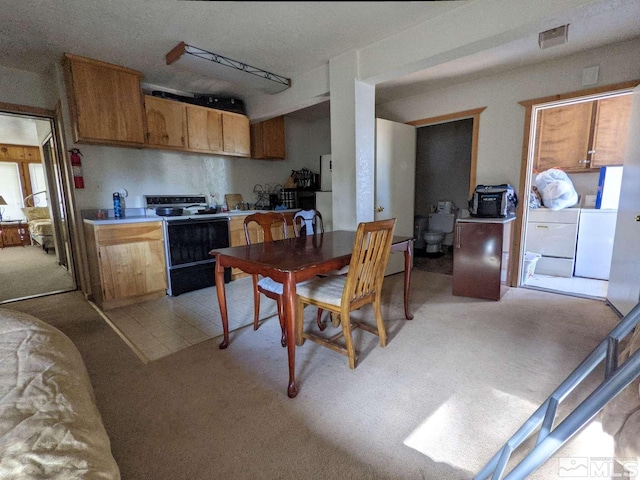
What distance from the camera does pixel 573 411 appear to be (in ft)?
2.55

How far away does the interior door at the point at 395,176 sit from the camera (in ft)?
11.8

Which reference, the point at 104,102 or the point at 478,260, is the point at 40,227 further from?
the point at 478,260

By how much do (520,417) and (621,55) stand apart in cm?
320

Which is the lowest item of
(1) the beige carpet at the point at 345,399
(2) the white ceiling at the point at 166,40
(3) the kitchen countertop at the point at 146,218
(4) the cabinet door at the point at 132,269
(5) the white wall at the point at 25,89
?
(1) the beige carpet at the point at 345,399

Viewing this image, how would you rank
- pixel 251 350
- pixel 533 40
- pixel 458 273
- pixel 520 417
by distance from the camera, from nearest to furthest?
pixel 520 417 < pixel 251 350 < pixel 533 40 < pixel 458 273

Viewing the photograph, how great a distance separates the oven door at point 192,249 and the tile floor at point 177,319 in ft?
0.42

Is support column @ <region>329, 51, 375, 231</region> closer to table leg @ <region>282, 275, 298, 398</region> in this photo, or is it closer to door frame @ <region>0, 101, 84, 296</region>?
table leg @ <region>282, 275, 298, 398</region>

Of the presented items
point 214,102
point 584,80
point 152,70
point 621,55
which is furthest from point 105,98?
point 621,55

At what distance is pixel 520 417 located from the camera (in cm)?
147

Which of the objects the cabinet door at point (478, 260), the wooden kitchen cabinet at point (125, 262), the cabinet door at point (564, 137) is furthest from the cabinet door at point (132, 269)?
the cabinet door at point (564, 137)

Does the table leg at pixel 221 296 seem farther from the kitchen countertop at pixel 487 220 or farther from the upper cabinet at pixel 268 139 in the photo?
the upper cabinet at pixel 268 139

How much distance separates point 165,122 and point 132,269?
1.65m

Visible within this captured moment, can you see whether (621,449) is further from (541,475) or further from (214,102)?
(214,102)

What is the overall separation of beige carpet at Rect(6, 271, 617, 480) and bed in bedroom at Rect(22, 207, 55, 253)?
4.36m
